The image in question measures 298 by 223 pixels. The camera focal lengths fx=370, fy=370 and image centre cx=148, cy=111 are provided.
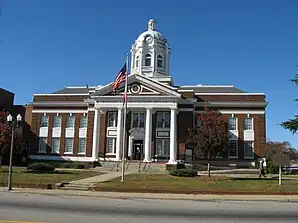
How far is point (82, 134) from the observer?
5481 cm

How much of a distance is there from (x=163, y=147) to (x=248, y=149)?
11.8 meters

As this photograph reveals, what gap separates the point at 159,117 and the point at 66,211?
3929 cm

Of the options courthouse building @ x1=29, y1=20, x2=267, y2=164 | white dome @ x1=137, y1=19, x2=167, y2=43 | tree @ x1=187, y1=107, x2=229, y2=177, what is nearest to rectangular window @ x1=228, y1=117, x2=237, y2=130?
courthouse building @ x1=29, y1=20, x2=267, y2=164

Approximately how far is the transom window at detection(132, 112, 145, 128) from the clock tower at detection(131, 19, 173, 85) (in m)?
10.0

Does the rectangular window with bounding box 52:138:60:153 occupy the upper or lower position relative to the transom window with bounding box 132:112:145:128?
lower

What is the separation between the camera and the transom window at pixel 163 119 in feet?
170

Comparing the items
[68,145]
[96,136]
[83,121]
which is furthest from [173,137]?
[68,145]

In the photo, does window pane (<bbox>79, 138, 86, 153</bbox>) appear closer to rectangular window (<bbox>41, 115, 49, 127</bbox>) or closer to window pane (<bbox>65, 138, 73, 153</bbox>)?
→ window pane (<bbox>65, 138, 73, 153</bbox>)

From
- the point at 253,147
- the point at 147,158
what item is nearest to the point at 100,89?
the point at 147,158

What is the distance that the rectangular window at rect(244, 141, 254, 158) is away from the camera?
168 feet

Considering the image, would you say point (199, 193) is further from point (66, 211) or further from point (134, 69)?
point (134, 69)

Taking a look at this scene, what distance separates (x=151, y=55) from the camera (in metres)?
61.9

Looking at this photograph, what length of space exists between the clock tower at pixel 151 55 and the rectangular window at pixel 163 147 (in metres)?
13.1

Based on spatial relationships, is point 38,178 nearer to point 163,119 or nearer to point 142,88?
point 142,88
